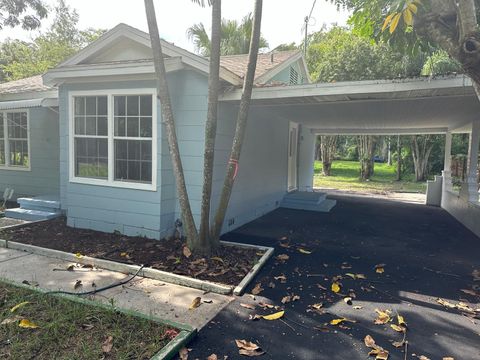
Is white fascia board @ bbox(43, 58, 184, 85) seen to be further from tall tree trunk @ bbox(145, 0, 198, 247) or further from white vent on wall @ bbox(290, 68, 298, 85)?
white vent on wall @ bbox(290, 68, 298, 85)

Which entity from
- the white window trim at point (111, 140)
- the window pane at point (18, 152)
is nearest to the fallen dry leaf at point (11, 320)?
the white window trim at point (111, 140)

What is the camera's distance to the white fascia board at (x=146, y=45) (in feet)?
19.3

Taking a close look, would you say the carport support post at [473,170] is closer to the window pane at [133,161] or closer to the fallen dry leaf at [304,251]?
the fallen dry leaf at [304,251]

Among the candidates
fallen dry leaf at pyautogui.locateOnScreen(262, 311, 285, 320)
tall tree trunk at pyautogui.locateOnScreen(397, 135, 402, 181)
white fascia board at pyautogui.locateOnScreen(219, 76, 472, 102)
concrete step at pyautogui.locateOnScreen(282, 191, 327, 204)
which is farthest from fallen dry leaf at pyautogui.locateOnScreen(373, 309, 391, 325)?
tall tree trunk at pyautogui.locateOnScreen(397, 135, 402, 181)

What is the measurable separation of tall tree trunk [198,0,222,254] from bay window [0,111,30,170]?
7.01 m

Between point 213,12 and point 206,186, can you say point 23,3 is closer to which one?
point 213,12

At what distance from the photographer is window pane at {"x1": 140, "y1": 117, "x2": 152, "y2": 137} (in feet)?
20.7

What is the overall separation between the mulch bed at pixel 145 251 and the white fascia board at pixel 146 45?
310 centimetres

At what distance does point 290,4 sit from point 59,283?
221 inches

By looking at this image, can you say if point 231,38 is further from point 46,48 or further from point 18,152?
point 46,48

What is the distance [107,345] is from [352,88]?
478cm

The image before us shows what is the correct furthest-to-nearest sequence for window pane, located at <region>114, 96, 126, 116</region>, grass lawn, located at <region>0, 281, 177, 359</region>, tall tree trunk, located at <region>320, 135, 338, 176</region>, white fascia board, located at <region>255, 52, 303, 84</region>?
tall tree trunk, located at <region>320, 135, 338, 176</region>
white fascia board, located at <region>255, 52, 303, 84</region>
window pane, located at <region>114, 96, 126, 116</region>
grass lawn, located at <region>0, 281, 177, 359</region>

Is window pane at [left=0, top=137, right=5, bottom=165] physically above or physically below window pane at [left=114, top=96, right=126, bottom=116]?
below

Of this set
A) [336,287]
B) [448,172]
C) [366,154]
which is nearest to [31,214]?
[336,287]
